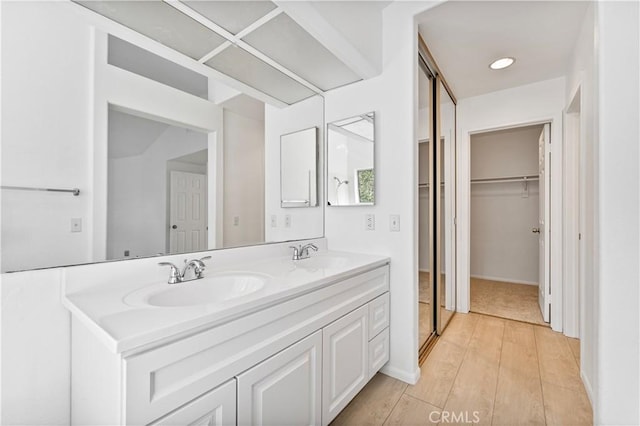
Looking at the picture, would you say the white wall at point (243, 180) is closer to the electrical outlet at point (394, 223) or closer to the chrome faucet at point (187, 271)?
the chrome faucet at point (187, 271)

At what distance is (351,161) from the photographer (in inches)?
81.5

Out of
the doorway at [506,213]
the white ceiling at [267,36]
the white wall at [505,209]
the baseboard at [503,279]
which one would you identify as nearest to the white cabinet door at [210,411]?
the white ceiling at [267,36]

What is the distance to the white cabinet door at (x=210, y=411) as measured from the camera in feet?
2.41

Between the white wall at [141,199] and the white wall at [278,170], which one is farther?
the white wall at [278,170]

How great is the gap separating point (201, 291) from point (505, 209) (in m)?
4.66

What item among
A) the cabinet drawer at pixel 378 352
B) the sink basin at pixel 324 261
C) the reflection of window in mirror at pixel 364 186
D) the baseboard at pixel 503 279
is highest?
the reflection of window in mirror at pixel 364 186

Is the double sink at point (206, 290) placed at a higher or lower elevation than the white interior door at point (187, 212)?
lower

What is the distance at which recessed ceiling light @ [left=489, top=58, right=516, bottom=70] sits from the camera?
7.59 feet

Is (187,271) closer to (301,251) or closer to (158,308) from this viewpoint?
(158,308)

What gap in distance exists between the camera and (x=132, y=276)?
111 centimetres

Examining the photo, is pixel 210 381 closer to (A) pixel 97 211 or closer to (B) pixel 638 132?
(A) pixel 97 211

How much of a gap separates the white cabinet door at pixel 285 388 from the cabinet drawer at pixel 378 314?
0.52 metres

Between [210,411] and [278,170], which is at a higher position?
[278,170]

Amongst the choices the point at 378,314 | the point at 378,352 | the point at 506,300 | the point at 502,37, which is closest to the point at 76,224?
the point at 378,314
